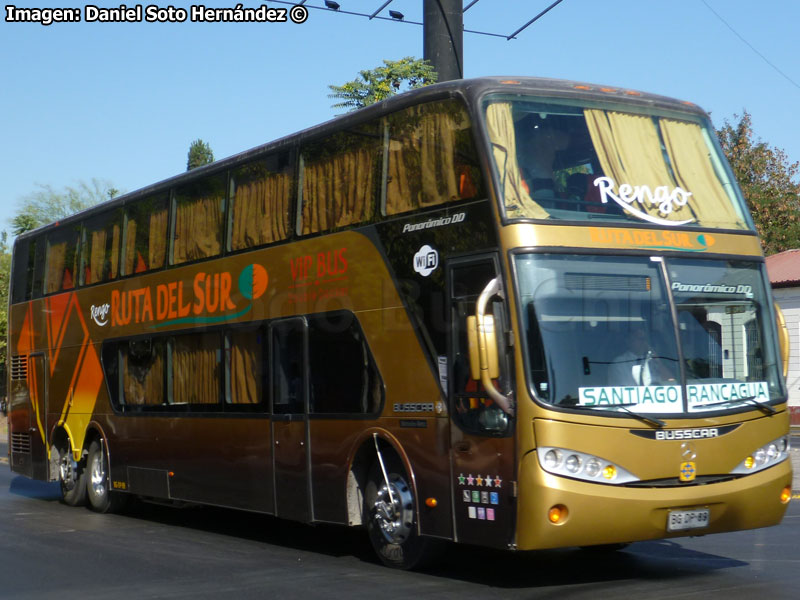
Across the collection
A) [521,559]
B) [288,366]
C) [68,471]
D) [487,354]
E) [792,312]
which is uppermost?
[792,312]

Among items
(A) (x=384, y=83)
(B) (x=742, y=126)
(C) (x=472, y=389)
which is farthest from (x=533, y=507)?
(B) (x=742, y=126)

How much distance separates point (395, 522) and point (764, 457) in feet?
10.3

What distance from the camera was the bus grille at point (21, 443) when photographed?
1884 cm

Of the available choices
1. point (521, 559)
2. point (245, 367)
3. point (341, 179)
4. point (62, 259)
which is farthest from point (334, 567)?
point (62, 259)

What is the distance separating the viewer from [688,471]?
8.95 metres

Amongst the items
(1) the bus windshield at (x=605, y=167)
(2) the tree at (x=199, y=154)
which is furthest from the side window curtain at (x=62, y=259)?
(2) the tree at (x=199, y=154)

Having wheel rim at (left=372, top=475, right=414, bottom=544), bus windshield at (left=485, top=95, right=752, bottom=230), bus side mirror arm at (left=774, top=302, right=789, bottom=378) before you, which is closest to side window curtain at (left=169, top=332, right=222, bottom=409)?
wheel rim at (left=372, top=475, right=414, bottom=544)

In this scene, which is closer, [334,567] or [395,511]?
[395,511]

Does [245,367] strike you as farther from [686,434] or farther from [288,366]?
[686,434]

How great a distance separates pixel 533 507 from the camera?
8.61m

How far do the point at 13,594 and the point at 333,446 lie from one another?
318cm

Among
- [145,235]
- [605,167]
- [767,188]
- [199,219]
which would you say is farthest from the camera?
[767,188]

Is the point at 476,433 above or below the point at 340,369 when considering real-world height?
below

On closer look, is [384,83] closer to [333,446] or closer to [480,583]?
[333,446]
